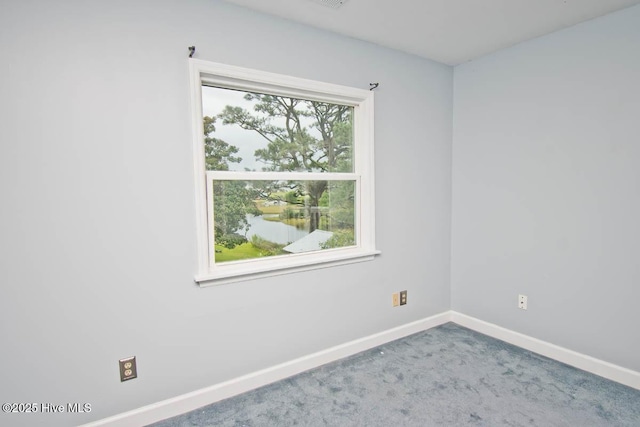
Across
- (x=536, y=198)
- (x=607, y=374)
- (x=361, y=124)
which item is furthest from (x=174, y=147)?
(x=607, y=374)

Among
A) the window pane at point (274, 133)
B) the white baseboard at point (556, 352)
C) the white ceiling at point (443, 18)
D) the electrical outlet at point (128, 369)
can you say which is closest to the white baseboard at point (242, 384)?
the electrical outlet at point (128, 369)

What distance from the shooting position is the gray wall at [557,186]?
205 centimetres

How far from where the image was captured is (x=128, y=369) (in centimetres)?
173

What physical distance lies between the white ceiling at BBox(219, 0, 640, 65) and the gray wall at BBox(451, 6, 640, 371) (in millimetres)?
188

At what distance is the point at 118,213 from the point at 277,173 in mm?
955

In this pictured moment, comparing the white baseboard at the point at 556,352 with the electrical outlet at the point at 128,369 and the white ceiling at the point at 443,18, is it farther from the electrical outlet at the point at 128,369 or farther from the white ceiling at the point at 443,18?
the electrical outlet at the point at 128,369

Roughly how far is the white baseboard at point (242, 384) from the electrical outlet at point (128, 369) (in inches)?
7.6

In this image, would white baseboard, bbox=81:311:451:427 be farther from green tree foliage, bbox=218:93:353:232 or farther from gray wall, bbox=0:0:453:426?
green tree foliage, bbox=218:93:353:232

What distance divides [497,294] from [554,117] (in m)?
1.44

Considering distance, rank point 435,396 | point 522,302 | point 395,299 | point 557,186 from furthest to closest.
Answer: point 395,299 → point 522,302 → point 557,186 → point 435,396

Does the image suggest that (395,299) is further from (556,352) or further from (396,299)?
(556,352)

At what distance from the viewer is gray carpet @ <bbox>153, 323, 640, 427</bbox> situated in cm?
179

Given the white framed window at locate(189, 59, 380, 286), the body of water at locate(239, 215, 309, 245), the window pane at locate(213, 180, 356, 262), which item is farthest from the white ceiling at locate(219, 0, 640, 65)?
the body of water at locate(239, 215, 309, 245)

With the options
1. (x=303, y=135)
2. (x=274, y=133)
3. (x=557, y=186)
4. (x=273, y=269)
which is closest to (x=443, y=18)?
(x=303, y=135)
